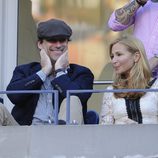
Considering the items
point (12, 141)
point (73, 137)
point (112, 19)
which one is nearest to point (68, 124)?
point (73, 137)

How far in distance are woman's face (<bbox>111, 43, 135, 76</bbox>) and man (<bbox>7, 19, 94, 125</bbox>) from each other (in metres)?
0.36

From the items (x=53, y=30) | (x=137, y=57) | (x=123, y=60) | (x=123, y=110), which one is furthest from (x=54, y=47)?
(x=123, y=110)

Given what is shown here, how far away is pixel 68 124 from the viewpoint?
5.52 m

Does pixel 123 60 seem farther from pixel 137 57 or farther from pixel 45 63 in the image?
pixel 45 63

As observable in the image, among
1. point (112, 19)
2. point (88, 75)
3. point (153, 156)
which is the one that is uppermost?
point (112, 19)

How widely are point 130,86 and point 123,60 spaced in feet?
0.77

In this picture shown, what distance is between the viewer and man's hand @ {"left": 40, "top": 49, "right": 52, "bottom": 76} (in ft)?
20.2

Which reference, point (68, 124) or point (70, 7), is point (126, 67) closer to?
point (68, 124)

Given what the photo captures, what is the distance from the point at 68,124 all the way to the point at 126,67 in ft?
2.66

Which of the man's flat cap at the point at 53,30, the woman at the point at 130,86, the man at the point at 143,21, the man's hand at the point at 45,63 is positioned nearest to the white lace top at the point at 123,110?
the woman at the point at 130,86

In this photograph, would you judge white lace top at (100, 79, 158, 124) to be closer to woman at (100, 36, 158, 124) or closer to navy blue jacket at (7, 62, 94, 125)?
woman at (100, 36, 158, 124)

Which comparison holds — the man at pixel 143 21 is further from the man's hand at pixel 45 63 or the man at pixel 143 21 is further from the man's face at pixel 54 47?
the man's hand at pixel 45 63

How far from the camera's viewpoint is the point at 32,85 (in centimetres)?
606

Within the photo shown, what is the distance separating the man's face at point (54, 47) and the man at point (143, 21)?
0.51 metres
